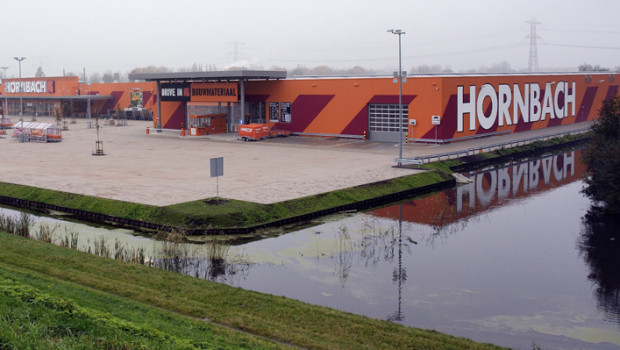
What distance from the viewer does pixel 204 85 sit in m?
58.3

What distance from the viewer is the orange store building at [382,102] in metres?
49.2

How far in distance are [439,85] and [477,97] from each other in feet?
17.7

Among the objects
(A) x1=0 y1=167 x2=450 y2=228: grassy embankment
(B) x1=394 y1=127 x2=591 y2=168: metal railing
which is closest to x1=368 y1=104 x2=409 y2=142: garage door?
(B) x1=394 y1=127 x2=591 y2=168: metal railing

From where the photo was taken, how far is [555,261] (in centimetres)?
2081

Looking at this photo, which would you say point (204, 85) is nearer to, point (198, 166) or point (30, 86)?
point (198, 166)

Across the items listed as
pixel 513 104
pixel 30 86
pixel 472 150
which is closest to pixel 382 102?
pixel 472 150

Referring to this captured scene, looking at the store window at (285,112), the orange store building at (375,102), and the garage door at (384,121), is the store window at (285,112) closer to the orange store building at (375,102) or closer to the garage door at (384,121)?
the orange store building at (375,102)

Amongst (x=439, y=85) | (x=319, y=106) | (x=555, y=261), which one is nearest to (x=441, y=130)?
(x=439, y=85)

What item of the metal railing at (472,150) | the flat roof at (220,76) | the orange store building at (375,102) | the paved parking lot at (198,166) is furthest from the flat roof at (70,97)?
the metal railing at (472,150)

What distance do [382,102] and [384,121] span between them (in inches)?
57.8

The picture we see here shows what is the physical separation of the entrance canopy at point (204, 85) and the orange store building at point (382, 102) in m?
0.08

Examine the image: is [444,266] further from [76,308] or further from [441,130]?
[441,130]

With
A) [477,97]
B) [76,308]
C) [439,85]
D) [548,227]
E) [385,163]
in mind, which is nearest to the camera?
[76,308]

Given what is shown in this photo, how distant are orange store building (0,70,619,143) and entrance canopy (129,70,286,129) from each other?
0.28ft
